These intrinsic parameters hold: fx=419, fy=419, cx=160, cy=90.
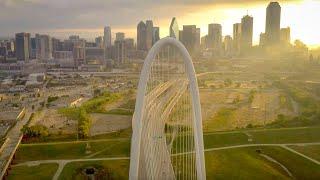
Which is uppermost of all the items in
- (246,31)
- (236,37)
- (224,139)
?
(246,31)

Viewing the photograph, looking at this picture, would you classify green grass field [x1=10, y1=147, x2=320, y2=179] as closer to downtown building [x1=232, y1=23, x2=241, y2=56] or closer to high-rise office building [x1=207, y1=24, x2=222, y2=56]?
downtown building [x1=232, y1=23, x2=241, y2=56]

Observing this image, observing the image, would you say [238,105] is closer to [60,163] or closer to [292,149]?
[292,149]

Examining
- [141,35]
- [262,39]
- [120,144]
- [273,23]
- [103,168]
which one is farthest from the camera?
[262,39]

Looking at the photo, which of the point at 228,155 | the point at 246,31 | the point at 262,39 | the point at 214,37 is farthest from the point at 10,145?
the point at 246,31

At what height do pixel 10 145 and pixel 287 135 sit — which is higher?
pixel 287 135

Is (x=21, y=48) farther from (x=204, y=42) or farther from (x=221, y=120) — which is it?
(x=221, y=120)

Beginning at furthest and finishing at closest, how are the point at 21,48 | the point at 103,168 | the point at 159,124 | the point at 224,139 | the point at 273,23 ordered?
the point at 273,23
the point at 21,48
the point at 224,139
the point at 103,168
the point at 159,124
